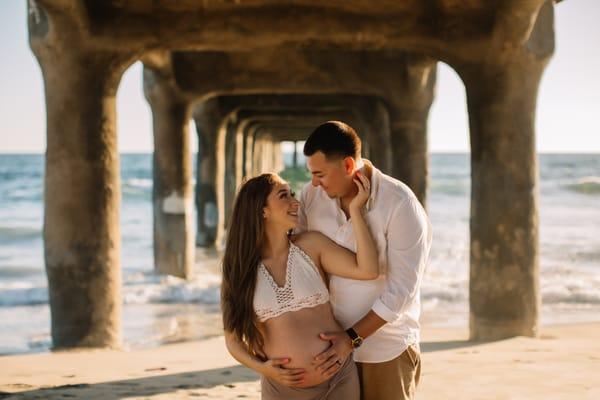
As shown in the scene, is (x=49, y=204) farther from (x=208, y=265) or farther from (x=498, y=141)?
(x=208, y=265)

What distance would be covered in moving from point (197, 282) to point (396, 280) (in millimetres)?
11750

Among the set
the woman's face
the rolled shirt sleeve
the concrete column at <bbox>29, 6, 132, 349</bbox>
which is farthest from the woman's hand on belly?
the concrete column at <bbox>29, 6, 132, 349</bbox>

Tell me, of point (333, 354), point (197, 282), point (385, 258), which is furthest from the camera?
point (197, 282)

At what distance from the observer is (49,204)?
8.38m

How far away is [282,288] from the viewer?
346cm

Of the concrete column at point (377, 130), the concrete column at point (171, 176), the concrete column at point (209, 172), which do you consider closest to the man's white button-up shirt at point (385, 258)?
the concrete column at point (171, 176)

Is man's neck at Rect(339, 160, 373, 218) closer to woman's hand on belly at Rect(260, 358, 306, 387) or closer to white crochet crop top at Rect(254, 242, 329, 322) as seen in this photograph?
white crochet crop top at Rect(254, 242, 329, 322)

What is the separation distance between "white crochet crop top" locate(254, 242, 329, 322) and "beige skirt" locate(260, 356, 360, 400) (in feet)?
0.96

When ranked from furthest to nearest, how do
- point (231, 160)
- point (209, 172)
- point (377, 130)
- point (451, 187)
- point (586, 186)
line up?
point (451, 187) → point (586, 186) → point (231, 160) → point (209, 172) → point (377, 130)

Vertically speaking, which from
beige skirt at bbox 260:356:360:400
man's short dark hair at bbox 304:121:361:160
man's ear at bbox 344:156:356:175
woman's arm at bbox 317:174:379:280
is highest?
man's short dark hair at bbox 304:121:361:160

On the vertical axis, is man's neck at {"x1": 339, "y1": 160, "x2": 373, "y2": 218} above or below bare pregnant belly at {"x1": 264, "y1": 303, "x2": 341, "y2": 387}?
above

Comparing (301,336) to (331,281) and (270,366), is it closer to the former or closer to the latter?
(270,366)

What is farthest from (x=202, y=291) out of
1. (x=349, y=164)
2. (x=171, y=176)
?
(x=349, y=164)

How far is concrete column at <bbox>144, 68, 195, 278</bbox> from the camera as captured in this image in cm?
1461
